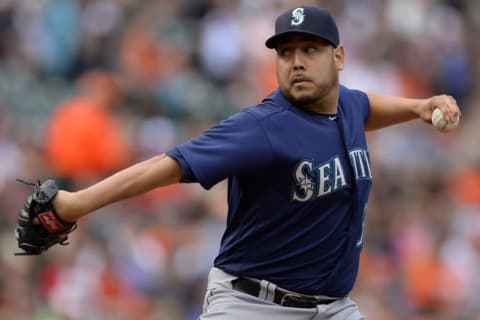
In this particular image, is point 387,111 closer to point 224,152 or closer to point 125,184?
point 224,152

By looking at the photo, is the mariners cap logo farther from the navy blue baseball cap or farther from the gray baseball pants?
the gray baseball pants

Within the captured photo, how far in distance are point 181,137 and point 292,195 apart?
615 cm

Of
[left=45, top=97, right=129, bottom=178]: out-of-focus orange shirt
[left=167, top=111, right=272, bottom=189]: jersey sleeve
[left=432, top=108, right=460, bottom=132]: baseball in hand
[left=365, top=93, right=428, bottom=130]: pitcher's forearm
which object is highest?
[left=45, top=97, right=129, bottom=178]: out-of-focus orange shirt

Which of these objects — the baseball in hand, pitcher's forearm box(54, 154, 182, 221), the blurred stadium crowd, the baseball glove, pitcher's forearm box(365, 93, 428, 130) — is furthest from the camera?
the blurred stadium crowd

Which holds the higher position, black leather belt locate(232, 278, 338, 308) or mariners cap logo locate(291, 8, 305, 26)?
mariners cap logo locate(291, 8, 305, 26)

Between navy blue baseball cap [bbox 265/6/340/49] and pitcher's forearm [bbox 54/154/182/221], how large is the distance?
31.6 inches

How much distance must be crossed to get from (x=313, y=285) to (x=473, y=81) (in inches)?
324

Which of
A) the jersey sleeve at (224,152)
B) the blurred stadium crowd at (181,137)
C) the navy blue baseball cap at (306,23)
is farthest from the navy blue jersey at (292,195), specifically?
the blurred stadium crowd at (181,137)

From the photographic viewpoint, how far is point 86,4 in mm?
13047

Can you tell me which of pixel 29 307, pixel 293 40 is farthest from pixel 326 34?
pixel 29 307

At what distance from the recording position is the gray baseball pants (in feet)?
18.5

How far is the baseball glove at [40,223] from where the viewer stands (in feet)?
17.6

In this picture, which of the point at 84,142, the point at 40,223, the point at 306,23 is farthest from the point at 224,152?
the point at 84,142

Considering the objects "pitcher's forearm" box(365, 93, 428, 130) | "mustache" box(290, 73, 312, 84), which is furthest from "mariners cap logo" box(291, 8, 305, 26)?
"pitcher's forearm" box(365, 93, 428, 130)
